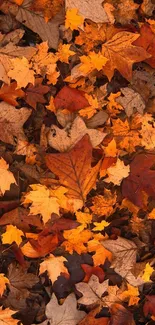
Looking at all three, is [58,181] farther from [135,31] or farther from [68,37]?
[135,31]

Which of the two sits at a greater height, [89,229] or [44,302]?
[89,229]

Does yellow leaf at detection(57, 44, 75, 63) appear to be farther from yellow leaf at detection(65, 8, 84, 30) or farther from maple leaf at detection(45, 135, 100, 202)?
maple leaf at detection(45, 135, 100, 202)

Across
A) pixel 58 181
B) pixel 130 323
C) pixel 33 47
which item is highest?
pixel 33 47

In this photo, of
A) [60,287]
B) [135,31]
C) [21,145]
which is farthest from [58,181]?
[135,31]

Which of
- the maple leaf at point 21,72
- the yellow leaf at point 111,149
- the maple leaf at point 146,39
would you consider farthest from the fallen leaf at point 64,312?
the maple leaf at point 146,39

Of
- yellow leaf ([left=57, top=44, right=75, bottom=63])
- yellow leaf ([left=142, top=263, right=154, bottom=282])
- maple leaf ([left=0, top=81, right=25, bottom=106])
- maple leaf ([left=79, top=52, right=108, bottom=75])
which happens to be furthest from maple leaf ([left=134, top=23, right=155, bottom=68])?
yellow leaf ([left=142, top=263, right=154, bottom=282])

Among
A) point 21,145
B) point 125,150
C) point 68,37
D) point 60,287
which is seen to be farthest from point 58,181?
point 68,37

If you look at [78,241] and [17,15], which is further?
[78,241]
